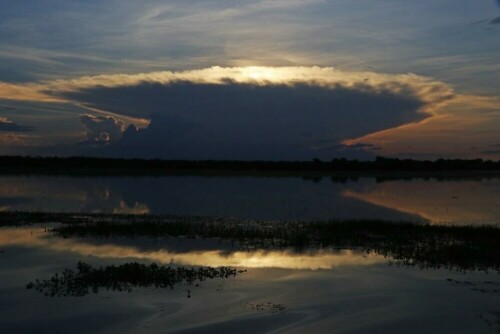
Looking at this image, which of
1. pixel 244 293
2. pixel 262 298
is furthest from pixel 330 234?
pixel 262 298

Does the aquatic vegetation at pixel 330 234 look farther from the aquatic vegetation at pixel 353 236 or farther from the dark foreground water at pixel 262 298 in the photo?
the dark foreground water at pixel 262 298

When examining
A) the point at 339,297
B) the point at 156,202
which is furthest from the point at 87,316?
the point at 156,202

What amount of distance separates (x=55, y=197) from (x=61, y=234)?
26758 millimetres

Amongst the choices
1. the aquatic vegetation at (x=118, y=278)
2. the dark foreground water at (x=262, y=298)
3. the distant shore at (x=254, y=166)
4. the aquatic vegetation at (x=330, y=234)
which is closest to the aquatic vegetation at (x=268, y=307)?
the dark foreground water at (x=262, y=298)

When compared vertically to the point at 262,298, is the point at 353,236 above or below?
above

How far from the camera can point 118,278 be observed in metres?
14.9

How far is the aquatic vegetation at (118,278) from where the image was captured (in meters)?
14.0

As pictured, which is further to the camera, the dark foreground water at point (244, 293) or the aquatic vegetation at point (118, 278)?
the aquatic vegetation at point (118, 278)

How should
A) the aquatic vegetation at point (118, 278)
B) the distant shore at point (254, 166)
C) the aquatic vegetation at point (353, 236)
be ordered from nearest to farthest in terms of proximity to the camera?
the aquatic vegetation at point (118, 278) → the aquatic vegetation at point (353, 236) → the distant shore at point (254, 166)

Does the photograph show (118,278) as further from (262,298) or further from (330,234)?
(330,234)

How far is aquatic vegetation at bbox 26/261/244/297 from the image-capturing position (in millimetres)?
13992

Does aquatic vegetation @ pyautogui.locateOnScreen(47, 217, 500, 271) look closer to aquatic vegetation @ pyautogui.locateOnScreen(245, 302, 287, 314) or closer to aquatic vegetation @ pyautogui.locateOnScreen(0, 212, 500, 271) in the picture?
aquatic vegetation @ pyautogui.locateOnScreen(0, 212, 500, 271)

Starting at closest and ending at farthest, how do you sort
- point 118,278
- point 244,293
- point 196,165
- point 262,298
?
point 262,298 < point 244,293 < point 118,278 < point 196,165

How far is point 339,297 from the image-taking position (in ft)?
45.9
